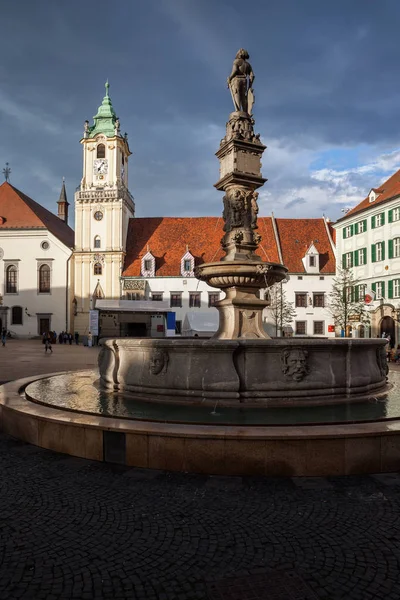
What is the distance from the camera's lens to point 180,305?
155 feet

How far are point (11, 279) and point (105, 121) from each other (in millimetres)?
21089

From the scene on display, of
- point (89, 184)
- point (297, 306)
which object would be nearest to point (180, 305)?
point (297, 306)

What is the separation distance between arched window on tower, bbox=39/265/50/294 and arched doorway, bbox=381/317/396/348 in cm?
3456

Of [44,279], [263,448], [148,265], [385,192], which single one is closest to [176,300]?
[148,265]

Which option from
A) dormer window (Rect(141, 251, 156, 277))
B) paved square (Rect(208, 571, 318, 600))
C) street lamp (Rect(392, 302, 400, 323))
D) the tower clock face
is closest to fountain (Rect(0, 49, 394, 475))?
paved square (Rect(208, 571, 318, 600))

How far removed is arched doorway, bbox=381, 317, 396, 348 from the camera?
3588cm

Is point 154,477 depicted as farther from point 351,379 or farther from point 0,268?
point 0,268

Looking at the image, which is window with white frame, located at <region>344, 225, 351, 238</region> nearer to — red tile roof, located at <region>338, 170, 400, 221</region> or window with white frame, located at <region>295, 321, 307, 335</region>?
red tile roof, located at <region>338, 170, 400, 221</region>

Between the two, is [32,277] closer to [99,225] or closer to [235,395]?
[99,225]

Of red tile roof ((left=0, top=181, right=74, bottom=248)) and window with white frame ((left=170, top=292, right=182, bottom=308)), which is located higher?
red tile roof ((left=0, top=181, right=74, bottom=248))

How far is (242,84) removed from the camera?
1113cm

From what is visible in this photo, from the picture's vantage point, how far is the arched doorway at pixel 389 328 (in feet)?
118

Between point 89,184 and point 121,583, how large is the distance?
166 ft

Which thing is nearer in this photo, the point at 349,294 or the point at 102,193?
the point at 349,294
